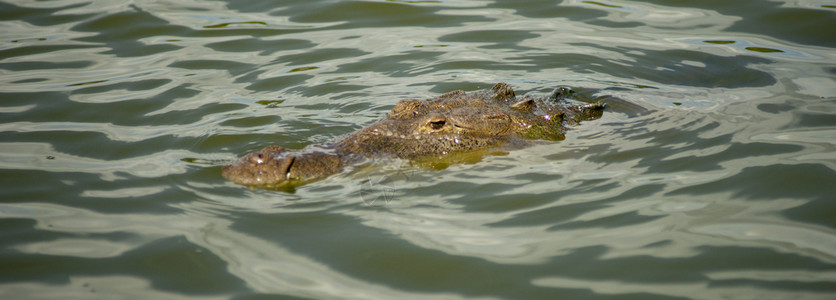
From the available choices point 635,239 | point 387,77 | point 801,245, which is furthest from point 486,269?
point 387,77

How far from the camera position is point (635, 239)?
405cm

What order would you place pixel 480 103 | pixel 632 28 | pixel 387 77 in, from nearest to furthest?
pixel 480 103 → pixel 387 77 → pixel 632 28

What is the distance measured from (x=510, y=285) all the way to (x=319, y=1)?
8437 millimetres

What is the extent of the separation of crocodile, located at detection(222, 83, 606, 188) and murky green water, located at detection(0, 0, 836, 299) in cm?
19

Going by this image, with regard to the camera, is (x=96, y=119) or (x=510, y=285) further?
(x=96, y=119)

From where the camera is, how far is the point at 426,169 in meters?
5.33

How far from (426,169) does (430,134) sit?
0.43 metres

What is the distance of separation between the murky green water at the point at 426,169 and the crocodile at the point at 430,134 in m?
0.19

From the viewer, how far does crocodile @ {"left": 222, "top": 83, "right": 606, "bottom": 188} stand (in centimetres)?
486

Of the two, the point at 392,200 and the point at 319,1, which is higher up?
the point at 319,1

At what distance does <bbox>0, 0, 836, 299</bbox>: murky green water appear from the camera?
380 centimetres

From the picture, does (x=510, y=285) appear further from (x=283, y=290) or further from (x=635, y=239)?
(x=283, y=290)

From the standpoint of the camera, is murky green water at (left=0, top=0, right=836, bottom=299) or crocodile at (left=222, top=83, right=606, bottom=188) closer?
murky green water at (left=0, top=0, right=836, bottom=299)

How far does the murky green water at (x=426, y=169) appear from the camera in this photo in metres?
3.80
